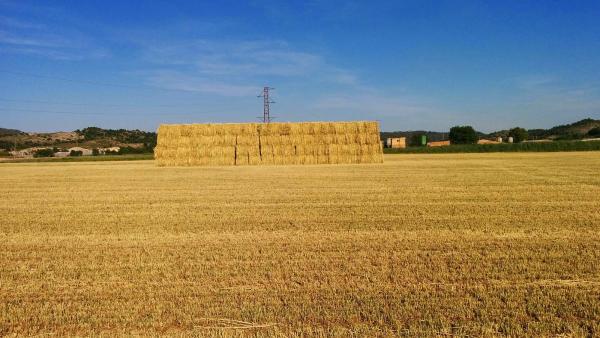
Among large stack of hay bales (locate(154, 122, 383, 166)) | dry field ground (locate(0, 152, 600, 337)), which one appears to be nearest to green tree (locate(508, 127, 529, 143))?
large stack of hay bales (locate(154, 122, 383, 166))

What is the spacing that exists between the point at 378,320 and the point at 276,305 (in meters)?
0.98

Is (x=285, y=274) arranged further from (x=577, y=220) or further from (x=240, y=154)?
(x=240, y=154)

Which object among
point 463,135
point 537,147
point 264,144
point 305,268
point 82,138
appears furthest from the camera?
point 82,138

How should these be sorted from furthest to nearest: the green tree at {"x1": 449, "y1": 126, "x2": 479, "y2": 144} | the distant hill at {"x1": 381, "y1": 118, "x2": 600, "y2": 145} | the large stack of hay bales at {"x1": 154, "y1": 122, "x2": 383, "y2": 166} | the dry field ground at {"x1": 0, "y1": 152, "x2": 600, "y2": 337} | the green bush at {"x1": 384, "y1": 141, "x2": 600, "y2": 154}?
the distant hill at {"x1": 381, "y1": 118, "x2": 600, "y2": 145}, the green tree at {"x1": 449, "y1": 126, "x2": 479, "y2": 144}, the green bush at {"x1": 384, "y1": 141, "x2": 600, "y2": 154}, the large stack of hay bales at {"x1": 154, "y1": 122, "x2": 383, "y2": 166}, the dry field ground at {"x1": 0, "y1": 152, "x2": 600, "y2": 337}

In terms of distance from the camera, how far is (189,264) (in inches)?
241

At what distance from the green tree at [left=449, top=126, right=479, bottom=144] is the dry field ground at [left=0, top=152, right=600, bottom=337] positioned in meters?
99.1

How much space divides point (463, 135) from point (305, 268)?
107510mm

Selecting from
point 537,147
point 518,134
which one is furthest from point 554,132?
point 537,147

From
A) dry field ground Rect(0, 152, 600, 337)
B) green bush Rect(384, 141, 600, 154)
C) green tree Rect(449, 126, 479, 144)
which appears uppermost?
green tree Rect(449, 126, 479, 144)

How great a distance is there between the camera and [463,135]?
107 m

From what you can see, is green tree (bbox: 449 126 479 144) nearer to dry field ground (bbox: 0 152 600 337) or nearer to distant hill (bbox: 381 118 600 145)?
distant hill (bbox: 381 118 600 145)

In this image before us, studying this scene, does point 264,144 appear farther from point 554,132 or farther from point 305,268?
point 554,132

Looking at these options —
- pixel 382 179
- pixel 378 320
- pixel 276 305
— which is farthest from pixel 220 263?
pixel 382 179

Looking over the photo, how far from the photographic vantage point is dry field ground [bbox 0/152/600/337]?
4.32 m
